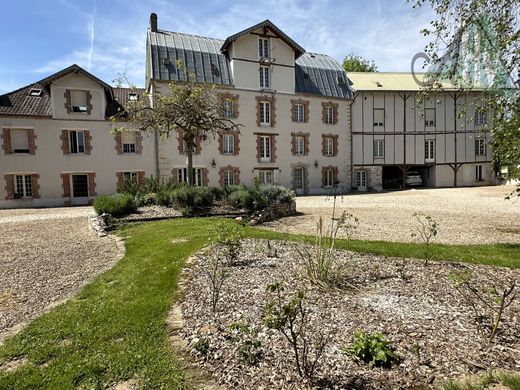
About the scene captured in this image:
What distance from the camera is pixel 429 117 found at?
82.4 feet

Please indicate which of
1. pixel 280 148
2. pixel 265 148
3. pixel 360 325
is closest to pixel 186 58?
pixel 265 148

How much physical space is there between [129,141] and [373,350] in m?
18.1

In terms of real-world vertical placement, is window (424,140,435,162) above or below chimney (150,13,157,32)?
below

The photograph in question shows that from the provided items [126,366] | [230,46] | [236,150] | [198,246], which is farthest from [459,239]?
[230,46]

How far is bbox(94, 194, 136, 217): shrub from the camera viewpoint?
10.2m

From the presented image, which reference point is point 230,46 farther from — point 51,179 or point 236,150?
point 51,179

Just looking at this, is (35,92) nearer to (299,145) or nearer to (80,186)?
(80,186)

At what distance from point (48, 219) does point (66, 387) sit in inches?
428

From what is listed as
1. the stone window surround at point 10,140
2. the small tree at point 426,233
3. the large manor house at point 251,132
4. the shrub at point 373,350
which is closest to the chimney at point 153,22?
the large manor house at point 251,132

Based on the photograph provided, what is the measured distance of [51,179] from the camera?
16.5 metres

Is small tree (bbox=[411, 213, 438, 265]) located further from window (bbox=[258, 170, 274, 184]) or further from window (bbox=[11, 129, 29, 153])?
window (bbox=[11, 129, 29, 153])

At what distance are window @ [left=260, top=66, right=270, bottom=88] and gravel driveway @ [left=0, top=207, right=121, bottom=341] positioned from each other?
15.2 metres

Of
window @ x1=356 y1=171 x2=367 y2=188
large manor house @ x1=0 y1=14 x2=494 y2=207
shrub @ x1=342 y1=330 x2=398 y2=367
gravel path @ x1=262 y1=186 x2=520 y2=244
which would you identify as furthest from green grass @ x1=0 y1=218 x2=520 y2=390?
window @ x1=356 y1=171 x2=367 y2=188

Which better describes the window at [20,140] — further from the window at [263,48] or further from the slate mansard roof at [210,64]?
the window at [263,48]
